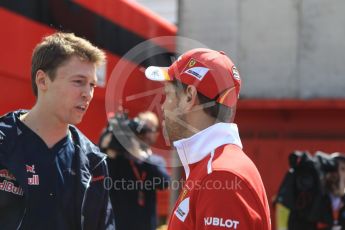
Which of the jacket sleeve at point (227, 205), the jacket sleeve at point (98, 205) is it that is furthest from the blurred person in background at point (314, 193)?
the jacket sleeve at point (227, 205)

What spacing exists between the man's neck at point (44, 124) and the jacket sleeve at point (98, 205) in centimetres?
24

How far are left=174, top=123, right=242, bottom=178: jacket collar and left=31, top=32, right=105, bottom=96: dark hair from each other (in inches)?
31.6

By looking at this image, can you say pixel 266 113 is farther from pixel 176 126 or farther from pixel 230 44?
pixel 176 126

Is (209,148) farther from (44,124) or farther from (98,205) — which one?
(44,124)

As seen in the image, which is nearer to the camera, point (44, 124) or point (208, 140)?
point (208, 140)

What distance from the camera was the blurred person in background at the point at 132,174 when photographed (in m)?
4.66

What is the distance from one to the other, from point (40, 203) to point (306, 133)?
6799 millimetres

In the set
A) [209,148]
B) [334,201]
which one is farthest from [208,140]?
[334,201]

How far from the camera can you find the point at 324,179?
18.9 ft

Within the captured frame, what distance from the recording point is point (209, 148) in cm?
190

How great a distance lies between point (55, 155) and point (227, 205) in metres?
1.06

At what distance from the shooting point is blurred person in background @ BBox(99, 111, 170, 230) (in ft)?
15.3

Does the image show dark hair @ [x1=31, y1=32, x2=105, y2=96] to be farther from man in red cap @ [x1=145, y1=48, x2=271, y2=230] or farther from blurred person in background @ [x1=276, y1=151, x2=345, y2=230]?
blurred person in background @ [x1=276, y1=151, x2=345, y2=230]

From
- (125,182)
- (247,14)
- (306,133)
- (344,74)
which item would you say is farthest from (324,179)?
(247,14)
